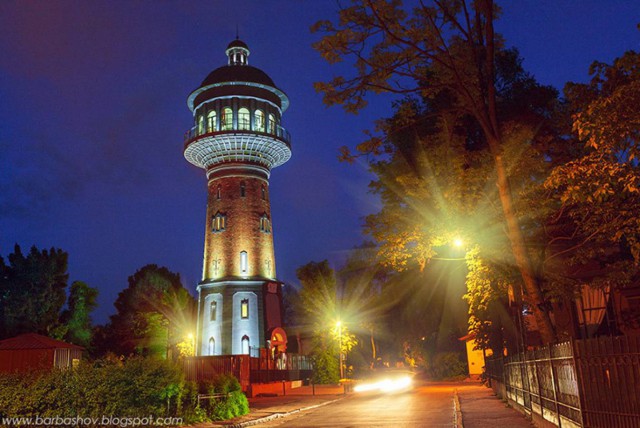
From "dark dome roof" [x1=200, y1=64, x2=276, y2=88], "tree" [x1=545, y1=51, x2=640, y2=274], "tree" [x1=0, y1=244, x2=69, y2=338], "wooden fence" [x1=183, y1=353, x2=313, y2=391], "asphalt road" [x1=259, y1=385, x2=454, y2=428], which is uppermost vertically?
"dark dome roof" [x1=200, y1=64, x2=276, y2=88]

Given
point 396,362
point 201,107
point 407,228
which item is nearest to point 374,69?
point 407,228

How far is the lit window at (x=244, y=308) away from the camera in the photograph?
137 ft

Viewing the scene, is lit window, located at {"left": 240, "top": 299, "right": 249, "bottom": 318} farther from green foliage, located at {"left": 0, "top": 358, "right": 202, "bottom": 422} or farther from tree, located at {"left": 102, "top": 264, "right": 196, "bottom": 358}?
green foliage, located at {"left": 0, "top": 358, "right": 202, "bottom": 422}

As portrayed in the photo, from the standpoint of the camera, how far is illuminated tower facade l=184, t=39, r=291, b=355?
137 ft

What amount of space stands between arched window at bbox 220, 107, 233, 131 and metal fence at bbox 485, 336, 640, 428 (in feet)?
117

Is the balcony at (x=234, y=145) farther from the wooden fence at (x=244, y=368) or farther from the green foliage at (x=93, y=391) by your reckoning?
the green foliage at (x=93, y=391)

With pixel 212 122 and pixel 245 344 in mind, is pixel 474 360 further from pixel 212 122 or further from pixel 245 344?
pixel 212 122

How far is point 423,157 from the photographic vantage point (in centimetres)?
2016

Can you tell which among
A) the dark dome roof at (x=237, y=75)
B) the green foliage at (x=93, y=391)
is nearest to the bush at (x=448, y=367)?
the dark dome roof at (x=237, y=75)

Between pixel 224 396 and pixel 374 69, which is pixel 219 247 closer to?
pixel 224 396

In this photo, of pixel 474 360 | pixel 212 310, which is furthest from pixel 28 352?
pixel 474 360

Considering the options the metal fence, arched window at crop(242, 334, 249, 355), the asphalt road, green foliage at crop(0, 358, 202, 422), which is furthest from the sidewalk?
arched window at crop(242, 334, 249, 355)

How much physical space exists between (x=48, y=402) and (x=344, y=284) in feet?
141

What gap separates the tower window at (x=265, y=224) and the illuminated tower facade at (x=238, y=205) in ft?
0.28
